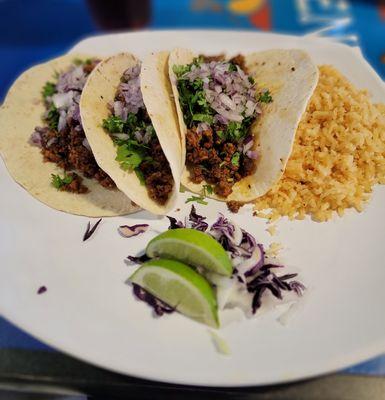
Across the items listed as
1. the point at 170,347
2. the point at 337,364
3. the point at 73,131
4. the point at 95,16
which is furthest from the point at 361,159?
the point at 95,16

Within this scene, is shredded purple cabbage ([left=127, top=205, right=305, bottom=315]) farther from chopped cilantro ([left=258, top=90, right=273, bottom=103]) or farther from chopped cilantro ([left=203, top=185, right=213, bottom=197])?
chopped cilantro ([left=258, top=90, right=273, bottom=103])

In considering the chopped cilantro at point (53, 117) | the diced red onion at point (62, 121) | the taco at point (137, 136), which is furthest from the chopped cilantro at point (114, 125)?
the chopped cilantro at point (53, 117)

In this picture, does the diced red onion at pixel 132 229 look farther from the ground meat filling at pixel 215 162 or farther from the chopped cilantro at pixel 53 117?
the chopped cilantro at pixel 53 117

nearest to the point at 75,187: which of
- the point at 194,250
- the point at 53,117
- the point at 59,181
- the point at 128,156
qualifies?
the point at 59,181

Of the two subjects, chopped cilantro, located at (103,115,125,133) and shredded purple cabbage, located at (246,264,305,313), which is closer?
shredded purple cabbage, located at (246,264,305,313)

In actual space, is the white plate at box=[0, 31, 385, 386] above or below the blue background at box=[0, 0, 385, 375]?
below

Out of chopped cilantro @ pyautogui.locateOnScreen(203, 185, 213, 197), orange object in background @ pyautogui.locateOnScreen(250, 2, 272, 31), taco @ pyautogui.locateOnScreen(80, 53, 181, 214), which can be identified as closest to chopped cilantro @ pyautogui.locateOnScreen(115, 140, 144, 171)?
taco @ pyautogui.locateOnScreen(80, 53, 181, 214)

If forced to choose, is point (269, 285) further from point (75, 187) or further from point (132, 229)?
point (75, 187)
